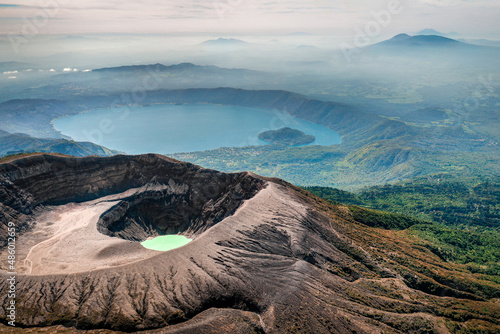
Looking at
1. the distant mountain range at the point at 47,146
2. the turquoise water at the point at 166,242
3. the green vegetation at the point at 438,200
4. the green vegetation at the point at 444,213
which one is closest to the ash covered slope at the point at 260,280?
the turquoise water at the point at 166,242

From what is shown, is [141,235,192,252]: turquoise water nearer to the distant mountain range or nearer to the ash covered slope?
the ash covered slope

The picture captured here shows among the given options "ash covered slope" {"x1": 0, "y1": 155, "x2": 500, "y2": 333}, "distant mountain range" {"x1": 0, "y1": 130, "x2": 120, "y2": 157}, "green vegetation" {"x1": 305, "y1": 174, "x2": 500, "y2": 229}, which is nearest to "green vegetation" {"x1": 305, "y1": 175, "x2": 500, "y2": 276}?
"green vegetation" {"x1": 305, "y1": 174, "x2": 500, "y2": 229}

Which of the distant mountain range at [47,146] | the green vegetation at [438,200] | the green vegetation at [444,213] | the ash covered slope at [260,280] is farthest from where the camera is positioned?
the distant mountain range at [47,146]

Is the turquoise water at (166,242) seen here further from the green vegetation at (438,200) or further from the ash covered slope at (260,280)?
the green vegetation at (438,200)

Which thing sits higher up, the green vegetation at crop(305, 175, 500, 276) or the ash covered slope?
the ash covered slope

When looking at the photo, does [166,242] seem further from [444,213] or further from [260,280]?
[444,213]

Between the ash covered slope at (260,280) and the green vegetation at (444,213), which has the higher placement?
the ash covered slope at (260,280)

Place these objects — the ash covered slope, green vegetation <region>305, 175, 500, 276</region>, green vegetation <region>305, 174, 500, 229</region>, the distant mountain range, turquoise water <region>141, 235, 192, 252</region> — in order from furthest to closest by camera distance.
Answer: the distant mountain range → green vegetation <region>305, 174, 500, 229</region> → green vegetation <region>305, 175, 500, 276</region> → turquoise water <region>141, 235, 192, 252</region> → the ash covered slope

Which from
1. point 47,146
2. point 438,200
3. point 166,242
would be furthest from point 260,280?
point 47,146
